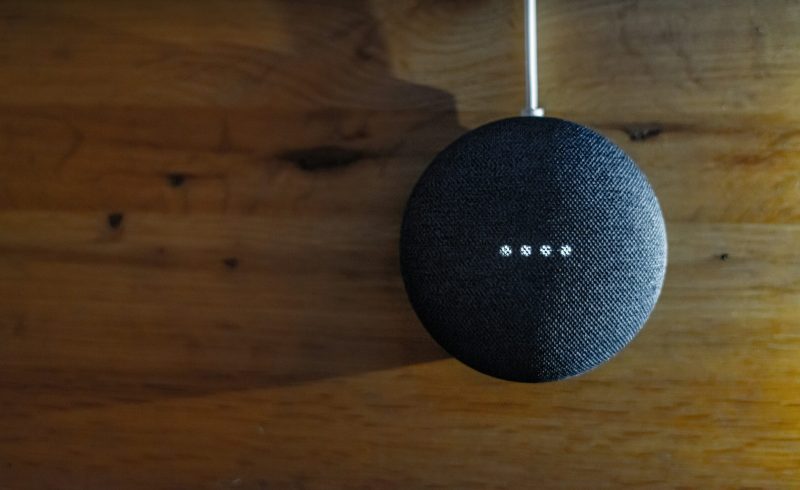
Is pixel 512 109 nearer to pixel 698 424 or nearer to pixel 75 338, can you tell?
pixel 698 424

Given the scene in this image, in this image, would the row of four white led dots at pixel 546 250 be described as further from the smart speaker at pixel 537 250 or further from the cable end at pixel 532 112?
the cable end at pixel 532 112

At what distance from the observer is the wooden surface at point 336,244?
0.87 meters

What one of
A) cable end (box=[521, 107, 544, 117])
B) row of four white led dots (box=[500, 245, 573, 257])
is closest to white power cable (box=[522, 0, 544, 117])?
cable end (box=[521, 107, 544, 117])

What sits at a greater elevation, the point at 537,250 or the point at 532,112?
the point at 532,112

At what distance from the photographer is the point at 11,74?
3.09ft

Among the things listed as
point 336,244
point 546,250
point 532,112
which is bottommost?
point 336,244

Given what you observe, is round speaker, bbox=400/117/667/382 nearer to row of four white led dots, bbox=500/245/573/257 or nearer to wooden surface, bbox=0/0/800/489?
row of four white led dots, bbox=500/245/573/257

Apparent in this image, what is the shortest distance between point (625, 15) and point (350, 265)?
46 centimetres

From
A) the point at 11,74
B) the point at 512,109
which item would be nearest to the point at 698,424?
the point at 512,109

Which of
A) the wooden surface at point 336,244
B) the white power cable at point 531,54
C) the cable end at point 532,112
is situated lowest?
the wooden surface at point 336,244

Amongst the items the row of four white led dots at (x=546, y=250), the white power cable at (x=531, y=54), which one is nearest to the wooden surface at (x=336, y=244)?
the white power cable at (x=531, y=54)

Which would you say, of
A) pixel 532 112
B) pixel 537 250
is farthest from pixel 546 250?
pixel 532 112

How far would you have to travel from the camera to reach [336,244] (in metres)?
0.90

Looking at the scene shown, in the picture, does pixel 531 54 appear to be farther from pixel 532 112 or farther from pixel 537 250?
pixel 537 250
